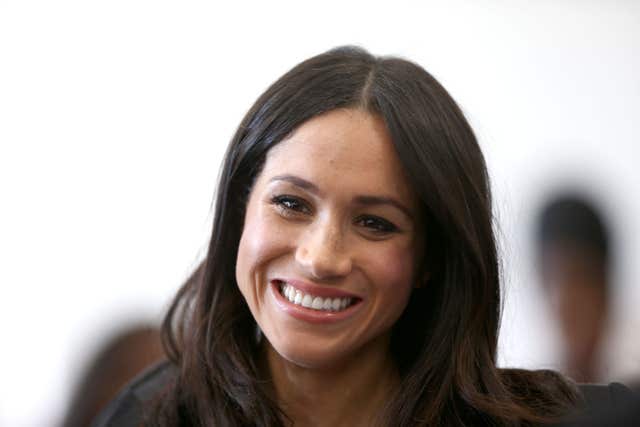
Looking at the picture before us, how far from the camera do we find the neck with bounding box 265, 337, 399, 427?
6.67 feet

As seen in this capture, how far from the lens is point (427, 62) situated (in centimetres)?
394

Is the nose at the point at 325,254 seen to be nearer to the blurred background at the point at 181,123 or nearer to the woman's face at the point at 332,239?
the woman's face at the point at 332,239

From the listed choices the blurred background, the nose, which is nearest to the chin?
the nose

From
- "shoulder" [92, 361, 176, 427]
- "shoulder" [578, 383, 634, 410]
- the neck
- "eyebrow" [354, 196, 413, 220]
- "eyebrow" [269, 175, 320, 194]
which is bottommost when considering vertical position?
"shoulder" [92, 361, 176, 427]

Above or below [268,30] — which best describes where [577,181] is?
below

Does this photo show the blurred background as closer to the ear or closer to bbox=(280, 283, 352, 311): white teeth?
the ear

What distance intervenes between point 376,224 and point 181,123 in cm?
206

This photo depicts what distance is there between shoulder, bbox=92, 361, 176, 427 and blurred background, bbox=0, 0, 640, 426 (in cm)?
133

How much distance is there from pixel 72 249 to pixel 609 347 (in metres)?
1.87

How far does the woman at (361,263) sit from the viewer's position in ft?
6.20

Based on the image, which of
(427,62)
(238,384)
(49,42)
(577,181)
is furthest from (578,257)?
(49,42)

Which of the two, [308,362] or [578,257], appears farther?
[578,257]

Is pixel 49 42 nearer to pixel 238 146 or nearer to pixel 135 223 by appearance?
pixel 135 223

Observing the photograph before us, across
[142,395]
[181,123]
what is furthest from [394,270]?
[181,123]
